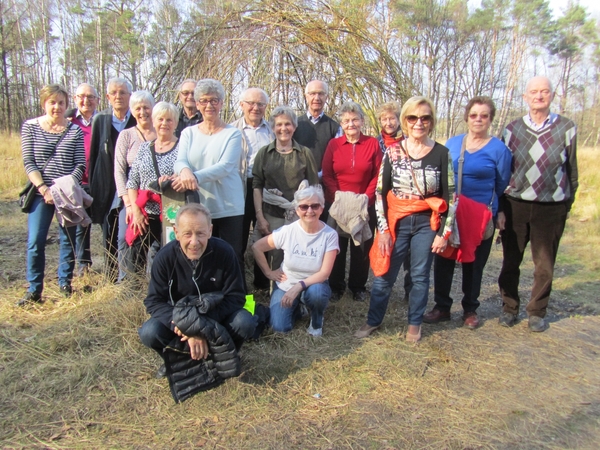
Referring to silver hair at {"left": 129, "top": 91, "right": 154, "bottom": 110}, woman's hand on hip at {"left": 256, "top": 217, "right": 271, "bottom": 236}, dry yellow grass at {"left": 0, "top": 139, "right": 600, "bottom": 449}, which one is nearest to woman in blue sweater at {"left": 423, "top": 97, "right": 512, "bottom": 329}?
dry yellow grass at {"left": 0, "top": 139, "right": 600, "bottom": 449}

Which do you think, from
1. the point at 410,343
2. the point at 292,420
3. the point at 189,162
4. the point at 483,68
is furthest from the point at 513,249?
the point at 483,68

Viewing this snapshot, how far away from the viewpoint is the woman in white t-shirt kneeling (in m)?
3.33

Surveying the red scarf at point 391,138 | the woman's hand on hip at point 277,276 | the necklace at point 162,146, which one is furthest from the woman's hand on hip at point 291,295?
the red scarf at point 391,138

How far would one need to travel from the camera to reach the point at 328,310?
402 centimetres

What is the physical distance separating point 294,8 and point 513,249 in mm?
3768

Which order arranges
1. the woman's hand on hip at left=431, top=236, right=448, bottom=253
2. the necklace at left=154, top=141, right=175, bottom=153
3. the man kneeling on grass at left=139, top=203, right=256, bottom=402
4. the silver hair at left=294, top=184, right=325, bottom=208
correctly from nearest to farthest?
the man kneeling on grass at left=139, top=203, right=256, bottom=402
the woman's hand on hip at left=431, top=236, right=448, bottom=253
the silver hair at left=294, top=184, right=325, bottom=208
the necklace at left=154, top=141, right=175, bottom=153

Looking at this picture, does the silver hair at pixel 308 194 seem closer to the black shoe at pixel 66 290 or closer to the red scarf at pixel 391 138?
the red scarf at pixel 391 138

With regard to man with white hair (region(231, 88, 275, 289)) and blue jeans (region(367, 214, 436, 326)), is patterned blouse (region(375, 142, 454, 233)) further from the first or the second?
man with white hair (region(231, 88, 275, 289))

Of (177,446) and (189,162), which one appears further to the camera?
(189,162)

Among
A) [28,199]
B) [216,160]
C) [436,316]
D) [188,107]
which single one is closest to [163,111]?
[216,160]

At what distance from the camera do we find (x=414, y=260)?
130 inches

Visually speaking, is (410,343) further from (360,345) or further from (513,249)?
(513,249)

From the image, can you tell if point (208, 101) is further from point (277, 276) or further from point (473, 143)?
point (473, 143)

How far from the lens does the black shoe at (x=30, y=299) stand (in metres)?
3.78
